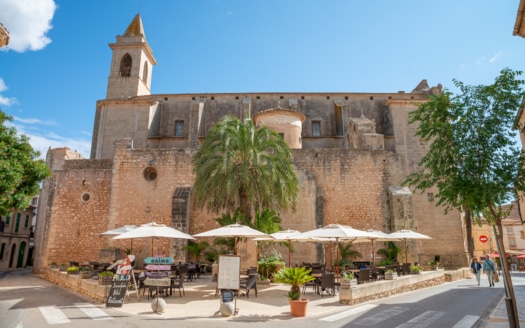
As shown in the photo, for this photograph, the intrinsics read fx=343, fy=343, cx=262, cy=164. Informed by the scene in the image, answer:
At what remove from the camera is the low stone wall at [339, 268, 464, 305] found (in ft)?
31.7

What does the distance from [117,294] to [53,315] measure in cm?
151

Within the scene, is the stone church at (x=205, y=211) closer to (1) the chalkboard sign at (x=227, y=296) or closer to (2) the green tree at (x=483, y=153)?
(1) the chalkboard sign at (x=227, y=296)

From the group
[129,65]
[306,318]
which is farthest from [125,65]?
[306,318]

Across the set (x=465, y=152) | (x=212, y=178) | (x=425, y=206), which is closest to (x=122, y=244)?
(x=212, y=178)

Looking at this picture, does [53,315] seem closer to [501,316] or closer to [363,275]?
[363,275]

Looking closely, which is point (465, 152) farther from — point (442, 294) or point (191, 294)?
point (191, 294)

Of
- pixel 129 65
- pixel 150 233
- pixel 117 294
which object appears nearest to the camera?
pixel 117 294

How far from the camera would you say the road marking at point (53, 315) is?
7.46 metres

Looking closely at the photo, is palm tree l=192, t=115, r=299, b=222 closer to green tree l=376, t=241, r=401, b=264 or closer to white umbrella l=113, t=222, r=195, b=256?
white umbrella l=113, t=222, r=195, b=256

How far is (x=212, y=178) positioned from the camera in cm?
1534

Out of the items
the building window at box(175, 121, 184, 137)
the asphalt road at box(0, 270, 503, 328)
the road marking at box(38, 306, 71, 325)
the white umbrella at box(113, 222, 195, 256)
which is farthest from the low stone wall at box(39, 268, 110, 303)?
the building window at box(175, 121, 184, 137)

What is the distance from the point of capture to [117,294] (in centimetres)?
921

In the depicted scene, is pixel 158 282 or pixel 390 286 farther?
pixel 390 286

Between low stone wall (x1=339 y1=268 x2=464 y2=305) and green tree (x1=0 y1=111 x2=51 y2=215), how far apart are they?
40.9 feet
